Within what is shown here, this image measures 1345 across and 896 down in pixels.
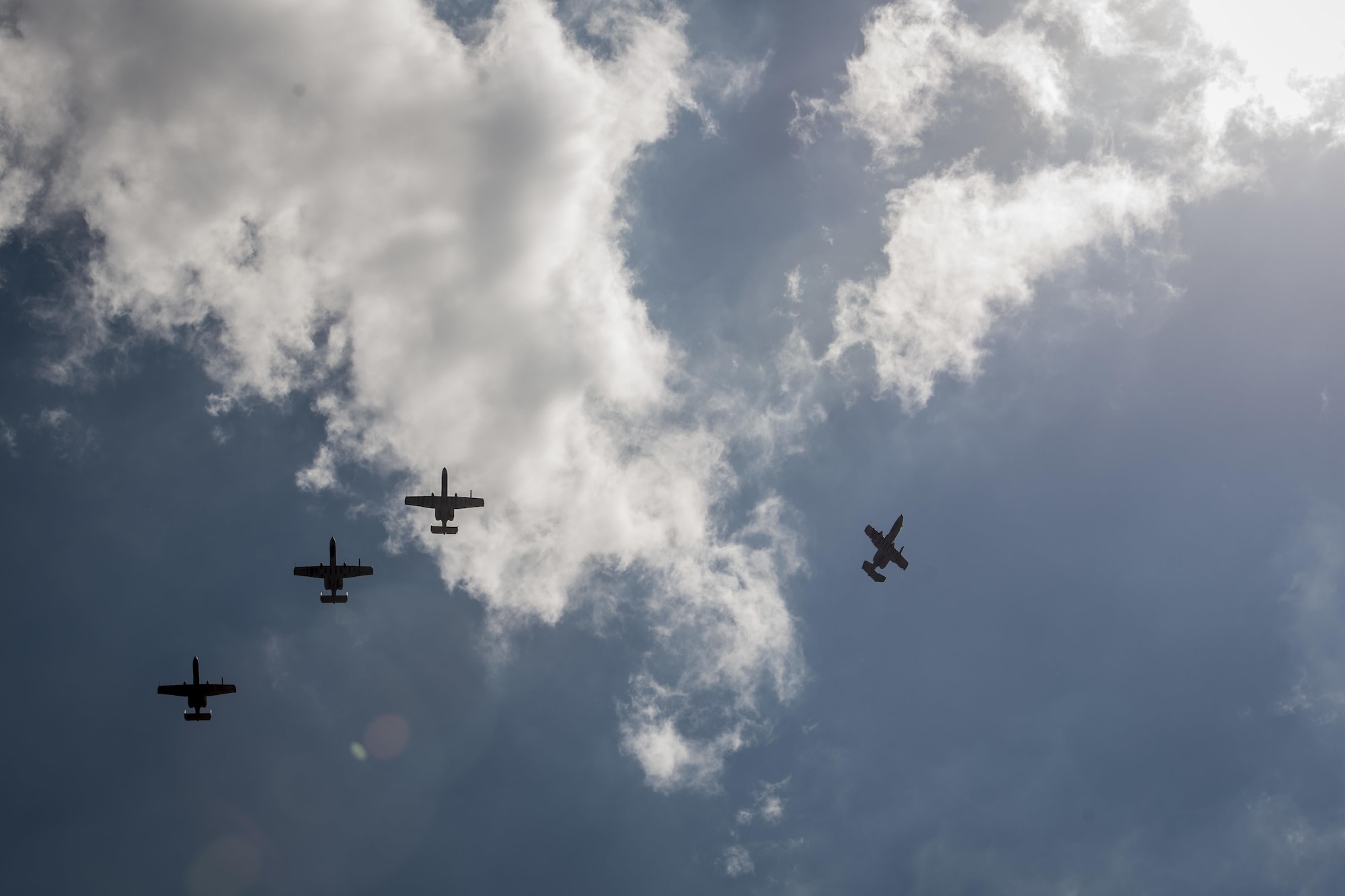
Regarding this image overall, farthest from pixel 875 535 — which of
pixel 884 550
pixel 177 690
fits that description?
pixel 177 690

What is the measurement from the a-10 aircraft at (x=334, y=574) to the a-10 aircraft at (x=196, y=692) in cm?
2031

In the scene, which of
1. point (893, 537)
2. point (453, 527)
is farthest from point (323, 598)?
point (893, 537)

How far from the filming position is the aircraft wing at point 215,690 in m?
151

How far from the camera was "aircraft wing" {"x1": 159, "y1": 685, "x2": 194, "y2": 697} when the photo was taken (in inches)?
5876

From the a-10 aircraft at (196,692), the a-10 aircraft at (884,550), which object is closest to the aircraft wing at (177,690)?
the a-10 aircraft at (196,692)

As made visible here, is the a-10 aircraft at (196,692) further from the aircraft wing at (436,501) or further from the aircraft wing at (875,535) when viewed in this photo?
the aircraft wing at (875,535)

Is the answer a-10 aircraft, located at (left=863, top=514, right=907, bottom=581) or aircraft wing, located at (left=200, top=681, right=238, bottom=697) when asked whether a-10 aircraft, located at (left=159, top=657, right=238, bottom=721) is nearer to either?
aircraft wing, located at (left=200, top=681, right=238, bottom=697)

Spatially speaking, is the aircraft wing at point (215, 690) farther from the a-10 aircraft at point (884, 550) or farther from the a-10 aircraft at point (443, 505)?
the a-10 aircraft at point (884, 550)

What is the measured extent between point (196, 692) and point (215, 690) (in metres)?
2.50

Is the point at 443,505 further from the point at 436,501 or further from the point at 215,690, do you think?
the point at 215,690

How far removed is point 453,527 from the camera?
491ft

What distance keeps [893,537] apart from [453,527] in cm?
5870

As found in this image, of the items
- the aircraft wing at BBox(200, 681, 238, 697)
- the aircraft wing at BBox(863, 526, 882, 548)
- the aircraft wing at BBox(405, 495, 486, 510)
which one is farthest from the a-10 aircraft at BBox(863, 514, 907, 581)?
the aircraft wing at BBox(200, 681, 238, 697)

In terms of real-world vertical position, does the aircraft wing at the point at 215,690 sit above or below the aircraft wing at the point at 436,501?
below
